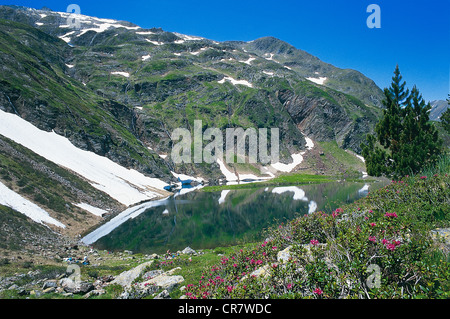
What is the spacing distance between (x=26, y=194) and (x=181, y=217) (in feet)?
101

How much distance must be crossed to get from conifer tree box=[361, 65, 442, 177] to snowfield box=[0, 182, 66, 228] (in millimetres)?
47941

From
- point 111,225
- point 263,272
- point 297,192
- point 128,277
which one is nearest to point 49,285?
point 128,277

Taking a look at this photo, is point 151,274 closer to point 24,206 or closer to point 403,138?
point 403,138

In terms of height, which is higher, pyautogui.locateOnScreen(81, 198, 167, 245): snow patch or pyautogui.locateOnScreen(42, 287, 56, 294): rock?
pyautogui.locateOnScreen(81, 198, 167, 245): snow patch

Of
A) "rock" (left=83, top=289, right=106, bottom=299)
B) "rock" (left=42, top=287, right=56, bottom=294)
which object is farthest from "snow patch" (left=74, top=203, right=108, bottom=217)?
"rock" (left=83, top=289, right=106, bottom=299)

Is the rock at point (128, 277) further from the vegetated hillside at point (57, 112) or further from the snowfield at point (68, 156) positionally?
the vegetated hillside at point (57, 112)

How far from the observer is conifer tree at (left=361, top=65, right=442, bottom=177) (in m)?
22.7

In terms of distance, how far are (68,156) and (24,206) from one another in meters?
47.6

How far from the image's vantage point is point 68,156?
268 ft

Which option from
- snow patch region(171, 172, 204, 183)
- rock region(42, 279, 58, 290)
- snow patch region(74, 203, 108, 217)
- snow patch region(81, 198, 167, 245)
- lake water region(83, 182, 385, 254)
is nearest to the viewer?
rock region(42, 279, 58, 290)

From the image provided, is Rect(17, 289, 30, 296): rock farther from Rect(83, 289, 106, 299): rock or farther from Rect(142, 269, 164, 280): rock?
Rect(142, 269, 164, 280): rock

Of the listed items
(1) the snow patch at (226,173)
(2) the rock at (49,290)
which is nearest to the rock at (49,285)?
(2) the rock at (49,290)
